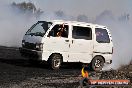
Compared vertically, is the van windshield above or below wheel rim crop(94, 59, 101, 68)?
above

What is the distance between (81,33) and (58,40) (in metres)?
1.43

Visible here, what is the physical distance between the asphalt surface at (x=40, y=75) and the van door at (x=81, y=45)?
0.61 metres

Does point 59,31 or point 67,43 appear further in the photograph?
point 67,43

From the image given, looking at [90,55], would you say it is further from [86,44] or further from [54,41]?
[54,41]

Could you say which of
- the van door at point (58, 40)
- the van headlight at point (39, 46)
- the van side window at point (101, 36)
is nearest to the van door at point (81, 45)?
the van door at point (58, 40)

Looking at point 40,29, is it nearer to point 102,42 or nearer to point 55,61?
point 55,61

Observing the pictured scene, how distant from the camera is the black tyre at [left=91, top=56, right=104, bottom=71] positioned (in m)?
19.1

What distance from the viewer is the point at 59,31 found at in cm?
1781

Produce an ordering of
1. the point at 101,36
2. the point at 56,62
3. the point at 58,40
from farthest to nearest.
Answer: the point at 101,36
the point at 56,62
the point at 58,40

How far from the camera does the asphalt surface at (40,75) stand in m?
13.5

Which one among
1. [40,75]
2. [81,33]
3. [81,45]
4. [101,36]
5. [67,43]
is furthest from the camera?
[101,36]

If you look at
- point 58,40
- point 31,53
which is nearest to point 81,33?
point 58,40

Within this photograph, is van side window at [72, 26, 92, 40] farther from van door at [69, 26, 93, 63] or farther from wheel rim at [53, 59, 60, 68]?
wheel rim at [53, 59, 60, 68]

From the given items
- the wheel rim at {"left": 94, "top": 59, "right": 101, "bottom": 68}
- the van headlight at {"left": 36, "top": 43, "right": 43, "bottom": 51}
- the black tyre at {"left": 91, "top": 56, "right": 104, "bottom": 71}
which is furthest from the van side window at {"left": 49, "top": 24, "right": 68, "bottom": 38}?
the wheel rim at {"left": 94, "top": 59, "right": 101, "bottom": 68}
